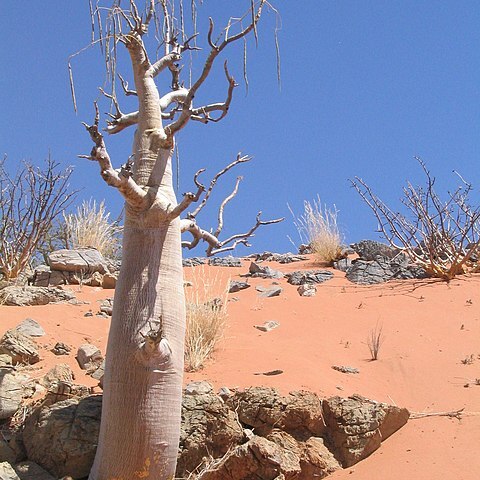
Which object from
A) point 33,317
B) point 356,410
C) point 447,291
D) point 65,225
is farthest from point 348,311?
point 65,225

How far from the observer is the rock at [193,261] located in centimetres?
1162

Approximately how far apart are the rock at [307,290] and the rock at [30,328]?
3.63 metres

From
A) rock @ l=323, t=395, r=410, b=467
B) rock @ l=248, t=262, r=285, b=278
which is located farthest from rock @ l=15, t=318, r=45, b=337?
rock @ l=248, t=262, r=285, b=278

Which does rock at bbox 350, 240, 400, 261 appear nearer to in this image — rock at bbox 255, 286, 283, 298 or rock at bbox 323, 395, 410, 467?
rock at bbox 255, 286, 283, 298

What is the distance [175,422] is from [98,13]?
2419mm

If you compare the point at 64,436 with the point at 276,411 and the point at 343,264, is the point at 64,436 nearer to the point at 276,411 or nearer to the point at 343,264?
the point at 276,411

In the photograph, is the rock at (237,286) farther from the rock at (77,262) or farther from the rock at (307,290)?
the rock at (77,262)

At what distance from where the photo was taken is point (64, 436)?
12.6ft

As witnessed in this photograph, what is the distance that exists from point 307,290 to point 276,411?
404 centimetres

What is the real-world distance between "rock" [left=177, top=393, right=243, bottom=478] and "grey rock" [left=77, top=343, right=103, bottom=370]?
1.20 metres

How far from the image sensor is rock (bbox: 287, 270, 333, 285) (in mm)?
9238

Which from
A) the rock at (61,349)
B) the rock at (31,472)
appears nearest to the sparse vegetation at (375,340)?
the rock at (61,349)

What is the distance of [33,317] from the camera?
6.13m

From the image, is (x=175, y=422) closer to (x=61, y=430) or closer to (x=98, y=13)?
(x=61, y=430)
